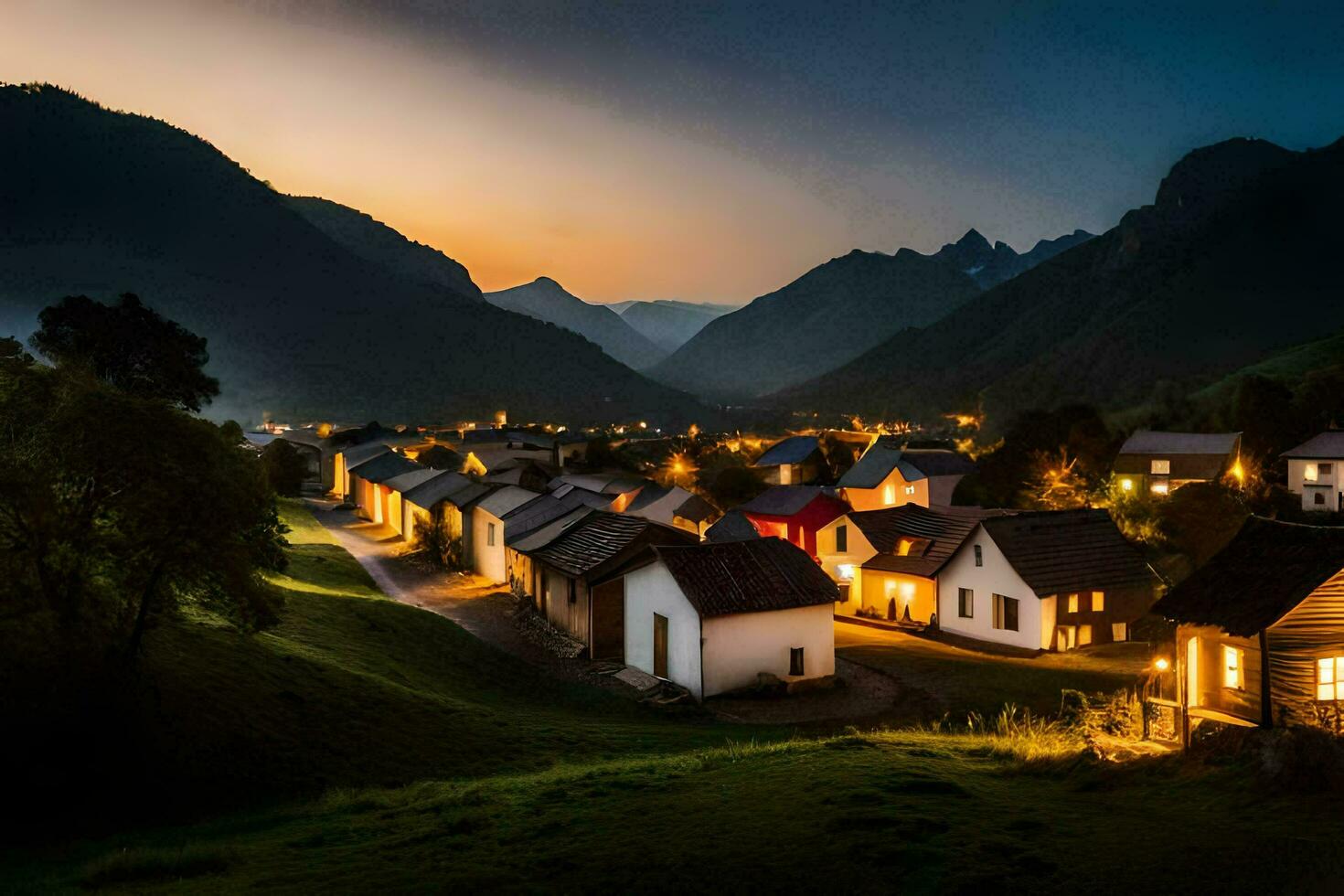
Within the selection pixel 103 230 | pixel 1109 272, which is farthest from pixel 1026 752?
pixel 103 230

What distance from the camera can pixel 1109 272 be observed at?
563 feet

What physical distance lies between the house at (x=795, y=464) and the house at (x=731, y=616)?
6132cm

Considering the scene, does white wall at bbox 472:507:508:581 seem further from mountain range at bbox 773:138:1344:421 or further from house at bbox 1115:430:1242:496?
mountain range at bbox 773:138:1344:421

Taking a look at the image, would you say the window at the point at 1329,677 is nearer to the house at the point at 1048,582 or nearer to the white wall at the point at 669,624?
the white wall at the point at 669,624

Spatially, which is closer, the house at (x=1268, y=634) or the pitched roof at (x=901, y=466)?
the house at (x=1268, y=634)

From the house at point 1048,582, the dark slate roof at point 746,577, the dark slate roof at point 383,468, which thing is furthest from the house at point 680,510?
the dark slate roof at point 746,577

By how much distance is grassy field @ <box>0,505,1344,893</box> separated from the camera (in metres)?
9.07

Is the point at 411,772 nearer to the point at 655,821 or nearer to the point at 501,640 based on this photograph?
the point at 655,821

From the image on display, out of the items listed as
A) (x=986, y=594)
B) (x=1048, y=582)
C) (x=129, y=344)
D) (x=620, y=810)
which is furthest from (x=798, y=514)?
(x=620, y=810)

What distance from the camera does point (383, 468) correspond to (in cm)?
6831

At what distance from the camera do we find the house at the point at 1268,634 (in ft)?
54.7

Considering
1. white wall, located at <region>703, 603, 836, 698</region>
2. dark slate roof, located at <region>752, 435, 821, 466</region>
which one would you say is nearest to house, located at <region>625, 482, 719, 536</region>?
white wall, located at <region>703, 603, 836, 698</region>

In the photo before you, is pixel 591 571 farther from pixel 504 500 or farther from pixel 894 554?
pixel 894 554

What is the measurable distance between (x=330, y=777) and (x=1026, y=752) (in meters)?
12.2
